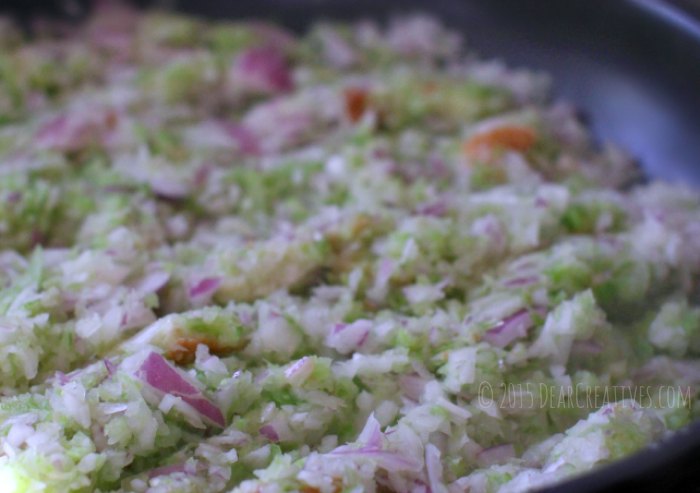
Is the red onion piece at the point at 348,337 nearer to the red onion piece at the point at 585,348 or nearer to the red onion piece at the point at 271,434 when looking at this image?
the red onion piece at the point at 271,434

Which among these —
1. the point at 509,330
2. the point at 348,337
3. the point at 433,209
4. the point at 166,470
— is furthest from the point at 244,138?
the point at 166,470

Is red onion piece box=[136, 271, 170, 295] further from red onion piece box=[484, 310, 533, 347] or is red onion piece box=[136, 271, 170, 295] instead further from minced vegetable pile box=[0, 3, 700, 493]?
red onion piece box=[484, 310, 533, 347]

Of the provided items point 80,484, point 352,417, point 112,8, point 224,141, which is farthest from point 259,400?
point 112,8

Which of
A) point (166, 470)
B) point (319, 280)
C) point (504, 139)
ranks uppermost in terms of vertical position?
point (504, 139)

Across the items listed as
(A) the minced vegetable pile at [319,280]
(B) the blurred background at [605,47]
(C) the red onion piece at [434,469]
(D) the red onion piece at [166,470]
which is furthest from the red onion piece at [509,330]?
(B) the blurred background at [605,47]

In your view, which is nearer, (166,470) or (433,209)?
(166,470)

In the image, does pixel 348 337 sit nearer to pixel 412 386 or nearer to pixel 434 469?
pixel 412 386
